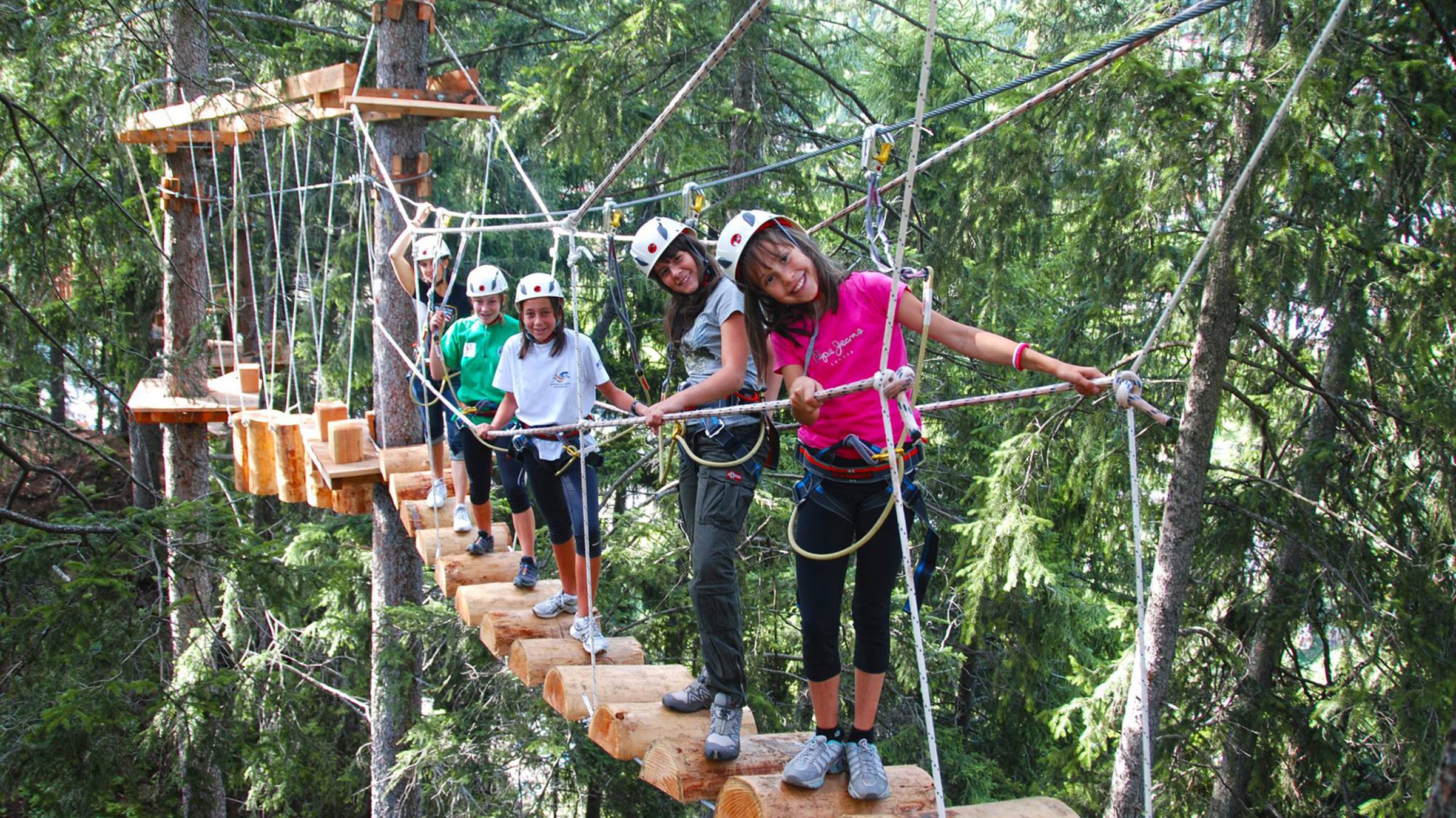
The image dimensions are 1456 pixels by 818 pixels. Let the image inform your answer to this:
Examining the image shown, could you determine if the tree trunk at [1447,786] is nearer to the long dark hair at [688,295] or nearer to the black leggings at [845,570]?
the black leggings at [845,570]

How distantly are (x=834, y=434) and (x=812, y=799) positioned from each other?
78 cm

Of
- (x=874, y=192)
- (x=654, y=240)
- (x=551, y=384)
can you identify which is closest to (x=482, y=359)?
(x=551, y=384)

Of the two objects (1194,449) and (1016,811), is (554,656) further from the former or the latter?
(1194,449)

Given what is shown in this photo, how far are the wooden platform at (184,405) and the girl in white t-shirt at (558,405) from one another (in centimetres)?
330

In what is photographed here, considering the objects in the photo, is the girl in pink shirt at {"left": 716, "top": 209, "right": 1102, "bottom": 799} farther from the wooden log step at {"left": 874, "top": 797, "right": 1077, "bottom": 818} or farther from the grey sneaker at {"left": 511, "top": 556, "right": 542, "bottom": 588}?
the grey sneaker at {"left": 511, "top": 556, "right": 542, "bottom": 588}

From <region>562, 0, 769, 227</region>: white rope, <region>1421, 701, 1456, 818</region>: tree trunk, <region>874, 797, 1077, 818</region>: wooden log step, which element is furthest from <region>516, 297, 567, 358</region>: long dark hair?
<region>1421, 701, 1456, 818</region>: tree trunk

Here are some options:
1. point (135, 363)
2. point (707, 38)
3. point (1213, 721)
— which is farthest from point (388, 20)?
point (1213, 721)

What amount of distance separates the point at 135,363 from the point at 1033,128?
7.78m

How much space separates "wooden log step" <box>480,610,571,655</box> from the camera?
12.0 feet

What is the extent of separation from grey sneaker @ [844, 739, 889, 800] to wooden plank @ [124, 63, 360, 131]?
342 cm

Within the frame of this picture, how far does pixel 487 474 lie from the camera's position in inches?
174

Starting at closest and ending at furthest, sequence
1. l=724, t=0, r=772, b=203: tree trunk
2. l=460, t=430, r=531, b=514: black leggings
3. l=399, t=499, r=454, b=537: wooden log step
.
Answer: l=460, t=430, r=531, b=514: black leggings, l=399, t=499, r=454, b=537: wooden log step, l=724, t=0, r=772, b=203: tree trunk

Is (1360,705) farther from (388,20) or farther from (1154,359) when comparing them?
(388,20)

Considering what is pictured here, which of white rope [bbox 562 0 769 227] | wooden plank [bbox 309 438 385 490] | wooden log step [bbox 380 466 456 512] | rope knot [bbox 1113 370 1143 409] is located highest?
white rope [bbox 562 0 769 227]
